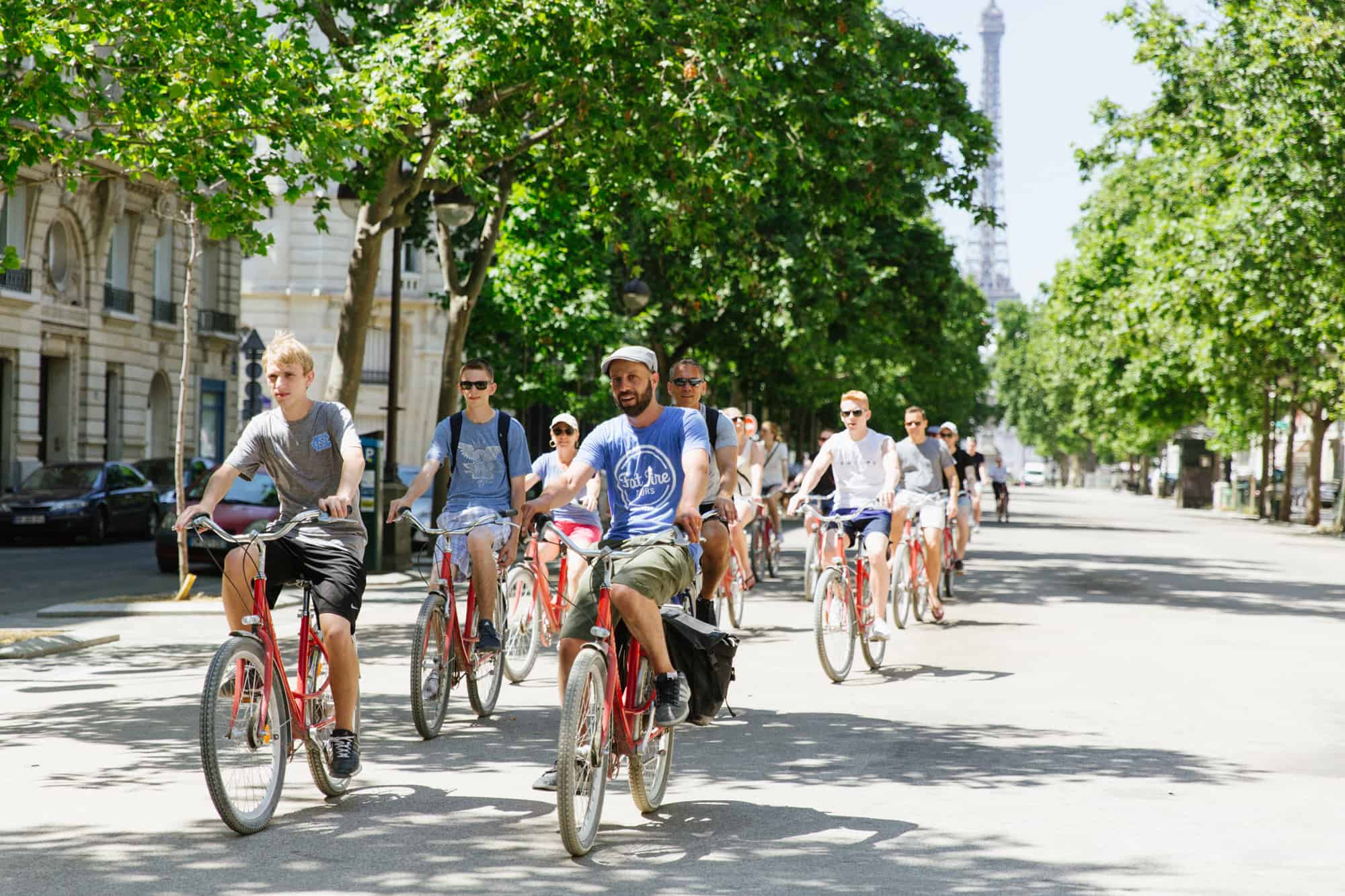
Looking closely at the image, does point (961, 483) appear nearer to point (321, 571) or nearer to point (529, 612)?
point (529, 612)

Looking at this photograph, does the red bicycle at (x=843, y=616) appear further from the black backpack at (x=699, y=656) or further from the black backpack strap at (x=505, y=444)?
the black backpack at (x=699, y=656)

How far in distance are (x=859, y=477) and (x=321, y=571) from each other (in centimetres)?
633

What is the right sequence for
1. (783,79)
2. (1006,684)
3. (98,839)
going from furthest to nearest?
(783,79) → (1006,684) → (98,839)

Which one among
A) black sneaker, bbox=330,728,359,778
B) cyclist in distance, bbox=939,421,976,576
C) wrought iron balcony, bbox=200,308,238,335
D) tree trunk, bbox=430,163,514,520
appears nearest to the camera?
black sneaker, bbox=330,728,359,778

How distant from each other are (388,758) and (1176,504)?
70277mm

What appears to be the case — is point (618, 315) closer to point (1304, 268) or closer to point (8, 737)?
point (1304, 268)

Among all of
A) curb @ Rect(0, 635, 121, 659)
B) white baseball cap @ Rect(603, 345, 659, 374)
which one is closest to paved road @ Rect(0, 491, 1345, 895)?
curb @ Rect(0, 635, 121, 659)

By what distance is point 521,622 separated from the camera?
11.1 m

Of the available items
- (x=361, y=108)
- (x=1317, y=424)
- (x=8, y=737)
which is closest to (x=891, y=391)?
(x=1317, y=424)

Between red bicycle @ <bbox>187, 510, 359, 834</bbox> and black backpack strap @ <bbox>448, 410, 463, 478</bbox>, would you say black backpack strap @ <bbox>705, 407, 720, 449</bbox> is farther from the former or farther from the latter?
red bicycle @ <bbox>187, 510, 359, 834</bbox>

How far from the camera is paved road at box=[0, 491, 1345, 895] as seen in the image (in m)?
5.71

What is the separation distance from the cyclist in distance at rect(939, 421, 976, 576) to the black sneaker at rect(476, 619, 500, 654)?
26.1 ft

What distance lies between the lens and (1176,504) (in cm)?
7438

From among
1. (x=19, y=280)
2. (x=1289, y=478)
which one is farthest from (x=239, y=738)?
(x=1289, y=478)
